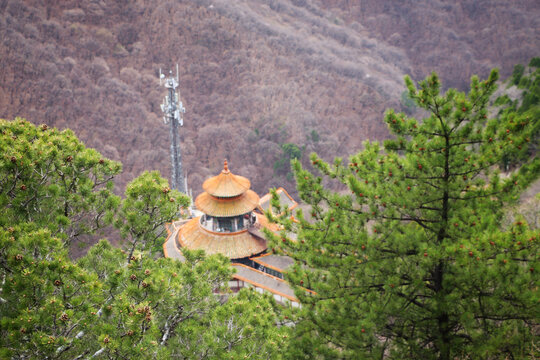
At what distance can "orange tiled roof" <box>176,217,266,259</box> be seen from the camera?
14.7 m

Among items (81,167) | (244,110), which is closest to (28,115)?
Result: (244,110)

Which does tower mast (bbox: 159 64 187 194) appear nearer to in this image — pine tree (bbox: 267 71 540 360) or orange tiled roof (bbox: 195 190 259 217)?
orange tiled roof (bbox: 195 190 259 217)

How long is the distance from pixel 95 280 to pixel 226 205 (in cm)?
1091

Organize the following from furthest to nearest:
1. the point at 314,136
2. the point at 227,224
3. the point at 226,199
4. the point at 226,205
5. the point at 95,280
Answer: the point at 314,136 < the point at 227,224 < the point at 226,199 < the point at 226,205 < the point at 95,280

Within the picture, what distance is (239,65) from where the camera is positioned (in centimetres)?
4428

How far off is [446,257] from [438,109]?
219cm

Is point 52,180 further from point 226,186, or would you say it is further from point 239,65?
point 239,65

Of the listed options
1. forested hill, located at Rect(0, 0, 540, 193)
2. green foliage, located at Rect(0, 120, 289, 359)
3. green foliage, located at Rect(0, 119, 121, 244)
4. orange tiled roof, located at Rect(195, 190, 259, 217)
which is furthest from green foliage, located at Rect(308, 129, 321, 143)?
green foliage, located at Rect(0, 119, 121, 244)

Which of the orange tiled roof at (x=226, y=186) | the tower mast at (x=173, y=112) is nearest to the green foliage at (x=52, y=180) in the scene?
the orange tiled roof at (x=226, y=186)

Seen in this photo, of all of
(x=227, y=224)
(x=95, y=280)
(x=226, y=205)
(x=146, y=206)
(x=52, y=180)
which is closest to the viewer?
(x=95, y=280)

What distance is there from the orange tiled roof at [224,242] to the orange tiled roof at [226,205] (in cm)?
101

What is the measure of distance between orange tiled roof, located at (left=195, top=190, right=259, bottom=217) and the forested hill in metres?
18.9

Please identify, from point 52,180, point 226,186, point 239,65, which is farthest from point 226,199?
point 239,65

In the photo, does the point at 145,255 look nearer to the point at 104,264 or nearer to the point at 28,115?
the point at 104,264
